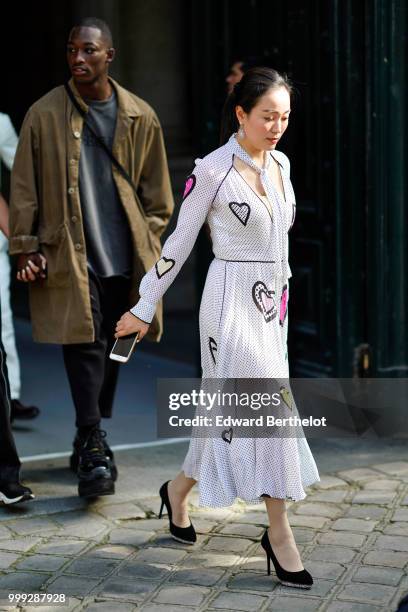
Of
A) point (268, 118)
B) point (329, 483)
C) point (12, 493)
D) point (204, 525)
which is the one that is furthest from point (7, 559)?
point (268, 118)

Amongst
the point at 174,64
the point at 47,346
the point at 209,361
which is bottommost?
the point at 47,346

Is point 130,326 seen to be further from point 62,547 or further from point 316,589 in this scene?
point 316,589

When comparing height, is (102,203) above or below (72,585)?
above

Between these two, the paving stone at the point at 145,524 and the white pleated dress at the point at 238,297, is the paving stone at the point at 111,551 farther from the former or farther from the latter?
the white pleated dress at the point at 238,297

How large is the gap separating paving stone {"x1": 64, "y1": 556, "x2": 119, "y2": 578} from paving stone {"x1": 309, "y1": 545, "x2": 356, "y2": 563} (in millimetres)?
736

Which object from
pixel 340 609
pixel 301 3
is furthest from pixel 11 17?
pixel 340 609

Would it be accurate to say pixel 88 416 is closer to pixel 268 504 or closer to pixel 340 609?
pixel 268 504

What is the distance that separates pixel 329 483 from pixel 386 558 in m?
1.00

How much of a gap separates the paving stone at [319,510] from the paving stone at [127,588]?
38.4 inches

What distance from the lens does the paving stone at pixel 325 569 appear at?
4.60m

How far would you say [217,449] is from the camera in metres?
4.62

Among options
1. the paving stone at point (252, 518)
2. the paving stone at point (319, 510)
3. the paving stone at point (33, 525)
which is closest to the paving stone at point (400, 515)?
the paving stone at point (319, 510)

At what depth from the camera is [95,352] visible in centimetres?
561

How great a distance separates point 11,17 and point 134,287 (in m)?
5.49
